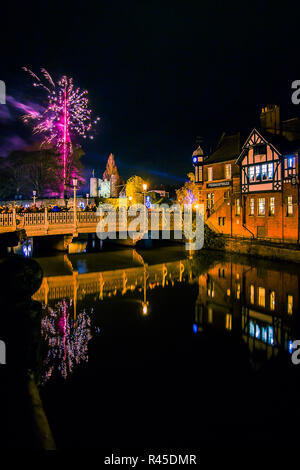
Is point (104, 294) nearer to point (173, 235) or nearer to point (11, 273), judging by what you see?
point (11, 273)

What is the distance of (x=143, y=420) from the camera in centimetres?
733

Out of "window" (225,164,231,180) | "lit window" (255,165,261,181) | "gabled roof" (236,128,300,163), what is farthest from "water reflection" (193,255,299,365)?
"window" (225,164,231,180)

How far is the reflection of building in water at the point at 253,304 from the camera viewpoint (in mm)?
13156

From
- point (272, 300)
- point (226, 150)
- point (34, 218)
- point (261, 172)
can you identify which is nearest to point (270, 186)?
point (261, 172)

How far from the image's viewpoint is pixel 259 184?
108ft

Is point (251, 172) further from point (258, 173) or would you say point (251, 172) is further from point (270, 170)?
point (270, 170)

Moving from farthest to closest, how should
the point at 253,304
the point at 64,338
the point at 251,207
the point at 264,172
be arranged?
the point at 251,207, the point at 264,172, the point at 253,304, the point at 64,338

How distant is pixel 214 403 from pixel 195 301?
33.7 ft

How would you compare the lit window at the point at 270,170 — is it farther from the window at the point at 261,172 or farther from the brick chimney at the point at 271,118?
the brick chimney at the point at 271,118
